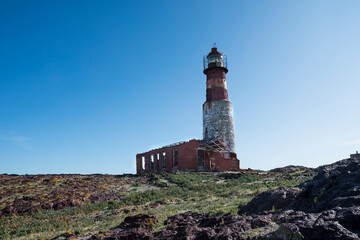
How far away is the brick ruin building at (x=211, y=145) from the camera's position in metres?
33.1

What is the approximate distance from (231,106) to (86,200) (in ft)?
94.7

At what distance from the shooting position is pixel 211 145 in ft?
117

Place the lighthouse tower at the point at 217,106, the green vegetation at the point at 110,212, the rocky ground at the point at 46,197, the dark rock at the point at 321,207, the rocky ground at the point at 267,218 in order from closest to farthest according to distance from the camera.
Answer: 1. the dark rock at the point at 321,207
2. the rocky ground at the point at 267,218
3. the green vegetation at the point at 110,212
4. the rocky ground at the point at 46,197
5. the lighthouse tower at the point at 217,106

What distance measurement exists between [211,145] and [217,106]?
7499mm

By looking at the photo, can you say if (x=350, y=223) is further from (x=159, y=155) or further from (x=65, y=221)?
(x=159, y=155)

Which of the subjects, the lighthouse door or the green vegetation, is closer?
the green vegetation

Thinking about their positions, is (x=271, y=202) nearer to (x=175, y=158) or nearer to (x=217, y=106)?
(x=175, y=158)

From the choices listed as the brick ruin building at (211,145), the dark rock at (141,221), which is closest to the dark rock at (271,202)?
the dark rock at (141,221)

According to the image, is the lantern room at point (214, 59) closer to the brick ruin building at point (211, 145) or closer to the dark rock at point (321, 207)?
the brick ruin building at point (211, 145)

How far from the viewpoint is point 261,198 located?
30.4 ft

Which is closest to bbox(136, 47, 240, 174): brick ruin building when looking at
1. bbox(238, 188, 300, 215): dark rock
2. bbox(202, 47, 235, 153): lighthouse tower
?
bbox(202, 47, 235, 153): lighthouse tower

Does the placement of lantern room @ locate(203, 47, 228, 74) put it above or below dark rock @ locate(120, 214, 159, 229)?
above

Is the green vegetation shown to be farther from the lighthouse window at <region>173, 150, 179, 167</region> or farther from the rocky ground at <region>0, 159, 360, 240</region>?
the lighthouse window at <region>173, 150, 179, 167</region>

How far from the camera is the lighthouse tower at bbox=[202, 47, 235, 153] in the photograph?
39.8 meters
